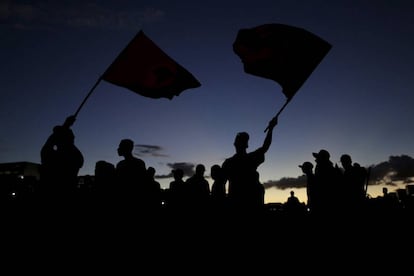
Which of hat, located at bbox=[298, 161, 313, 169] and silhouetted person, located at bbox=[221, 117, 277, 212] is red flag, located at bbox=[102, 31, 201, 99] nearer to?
silhouetted person, located at bbox=[221, 117, 277, 212]

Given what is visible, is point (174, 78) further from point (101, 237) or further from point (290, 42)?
point (101, 237)

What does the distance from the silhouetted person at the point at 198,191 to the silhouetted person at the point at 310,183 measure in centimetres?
257

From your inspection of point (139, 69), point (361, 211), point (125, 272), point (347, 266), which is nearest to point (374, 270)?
point (347, 266)

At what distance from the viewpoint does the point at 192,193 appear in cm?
874

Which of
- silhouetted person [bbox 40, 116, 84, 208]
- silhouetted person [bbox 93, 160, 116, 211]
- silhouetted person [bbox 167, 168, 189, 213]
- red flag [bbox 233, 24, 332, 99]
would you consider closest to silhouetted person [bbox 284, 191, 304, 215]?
silhouetted person [bbox 167, 168, 189, 213]

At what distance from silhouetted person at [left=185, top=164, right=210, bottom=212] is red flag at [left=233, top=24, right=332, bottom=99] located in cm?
324

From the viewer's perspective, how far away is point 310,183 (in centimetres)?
778

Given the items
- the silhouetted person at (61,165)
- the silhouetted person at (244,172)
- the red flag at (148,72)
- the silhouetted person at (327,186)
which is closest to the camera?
the silhouetted person at (244,172)

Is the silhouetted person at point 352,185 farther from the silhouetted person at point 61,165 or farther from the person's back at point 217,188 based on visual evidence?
the silhouetted person at point 61,165

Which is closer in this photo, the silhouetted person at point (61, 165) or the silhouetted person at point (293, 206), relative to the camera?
the silhouetted person at point (61, 165)

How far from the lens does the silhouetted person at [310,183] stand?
7473 mm

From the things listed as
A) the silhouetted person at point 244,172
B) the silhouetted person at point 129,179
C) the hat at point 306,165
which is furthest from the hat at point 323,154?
the silhouetted person at point 129,179

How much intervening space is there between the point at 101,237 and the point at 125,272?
135 cm

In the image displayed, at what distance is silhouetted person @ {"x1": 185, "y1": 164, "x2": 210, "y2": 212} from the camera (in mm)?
8734
